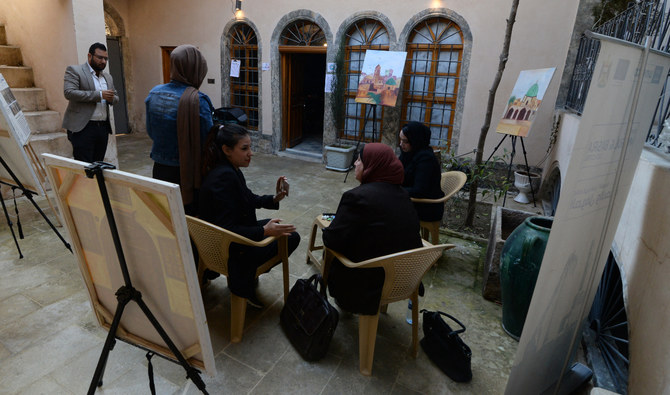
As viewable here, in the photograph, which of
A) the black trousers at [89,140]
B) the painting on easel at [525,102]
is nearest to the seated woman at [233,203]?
the black trousers at [89,140]

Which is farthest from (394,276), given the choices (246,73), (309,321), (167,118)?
(246,73)

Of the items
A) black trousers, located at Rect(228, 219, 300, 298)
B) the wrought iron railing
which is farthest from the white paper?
black trousers, located at Rect(228, 219, 300, 298)

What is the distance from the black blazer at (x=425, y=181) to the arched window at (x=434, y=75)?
2.90 metres

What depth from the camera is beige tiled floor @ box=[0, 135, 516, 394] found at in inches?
77.8

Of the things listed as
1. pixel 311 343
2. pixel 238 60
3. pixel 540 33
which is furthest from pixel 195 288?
pixel 238 60

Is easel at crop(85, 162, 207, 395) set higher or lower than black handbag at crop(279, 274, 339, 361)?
higher

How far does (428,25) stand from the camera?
19.9 feet

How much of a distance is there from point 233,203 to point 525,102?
3.71 m

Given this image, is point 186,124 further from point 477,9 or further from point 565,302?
point 477,9

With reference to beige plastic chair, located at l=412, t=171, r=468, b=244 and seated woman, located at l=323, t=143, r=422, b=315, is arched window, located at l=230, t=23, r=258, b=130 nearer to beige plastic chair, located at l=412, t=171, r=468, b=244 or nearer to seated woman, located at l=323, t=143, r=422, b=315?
beige plastic chair, located at l=412, t=171, r=468, b=244

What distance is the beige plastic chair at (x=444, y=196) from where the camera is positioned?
3.14 metres

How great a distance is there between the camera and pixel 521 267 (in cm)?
229

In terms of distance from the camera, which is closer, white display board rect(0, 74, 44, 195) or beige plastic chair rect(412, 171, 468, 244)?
white display board rect(0, 74, 44, 195)

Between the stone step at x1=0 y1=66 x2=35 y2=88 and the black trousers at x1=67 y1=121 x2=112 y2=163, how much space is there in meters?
1.83
